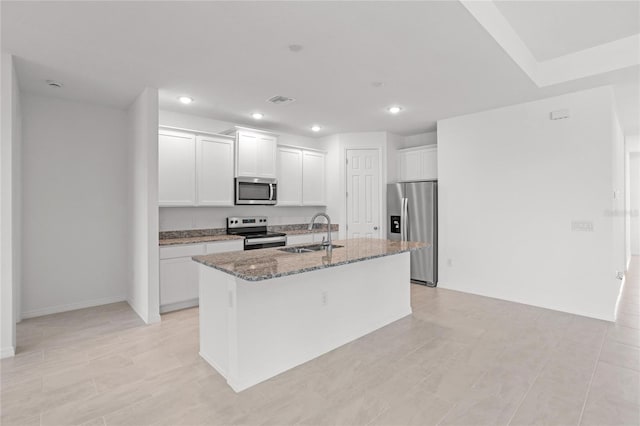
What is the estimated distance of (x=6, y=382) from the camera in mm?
2473

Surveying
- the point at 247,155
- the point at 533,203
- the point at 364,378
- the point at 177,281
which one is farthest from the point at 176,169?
the point at 533,203

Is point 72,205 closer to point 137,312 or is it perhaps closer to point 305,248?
point 137,312

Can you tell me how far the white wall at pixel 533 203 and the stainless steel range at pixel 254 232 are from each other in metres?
2.61

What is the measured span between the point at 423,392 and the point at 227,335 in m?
1.48

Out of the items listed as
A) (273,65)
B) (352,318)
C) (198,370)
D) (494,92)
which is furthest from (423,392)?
(494,92)

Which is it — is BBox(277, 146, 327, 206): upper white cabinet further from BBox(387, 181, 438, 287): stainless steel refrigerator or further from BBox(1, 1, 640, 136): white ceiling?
BBox(387, 181, 438, 287): stainless steel refrigerator

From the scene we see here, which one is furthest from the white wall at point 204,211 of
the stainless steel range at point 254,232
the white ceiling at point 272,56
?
the white ceiling at point 272,56

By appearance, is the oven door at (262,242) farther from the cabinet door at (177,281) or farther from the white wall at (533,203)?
the white wall at (533,203)

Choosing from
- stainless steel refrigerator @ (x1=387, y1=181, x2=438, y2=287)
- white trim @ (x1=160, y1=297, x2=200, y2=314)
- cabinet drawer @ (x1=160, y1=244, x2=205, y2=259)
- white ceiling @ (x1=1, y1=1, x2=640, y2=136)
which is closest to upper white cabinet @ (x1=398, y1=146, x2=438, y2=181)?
stainless steel refrigerator @ (x1=387, y1=181, x2=438, y2=287)

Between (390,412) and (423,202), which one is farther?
(423,202)

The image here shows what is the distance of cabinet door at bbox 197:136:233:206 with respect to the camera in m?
4.64

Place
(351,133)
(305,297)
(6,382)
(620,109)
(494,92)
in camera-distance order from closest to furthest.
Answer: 1. (6,382)
2. (305,297)
3. (494,92)
4. (620,109)
5. (351,133)

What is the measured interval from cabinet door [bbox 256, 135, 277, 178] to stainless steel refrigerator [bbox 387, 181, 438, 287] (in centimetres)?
213

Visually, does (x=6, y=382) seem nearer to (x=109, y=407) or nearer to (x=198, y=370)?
(x=109, y=407)
